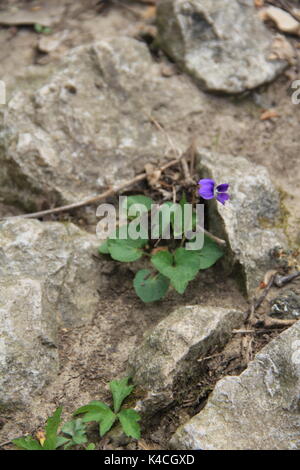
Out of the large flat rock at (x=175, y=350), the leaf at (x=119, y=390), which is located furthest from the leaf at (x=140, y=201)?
the leaf at (x=119, y=390)

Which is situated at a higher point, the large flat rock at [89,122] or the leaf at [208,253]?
the large flat rock at [89,122]

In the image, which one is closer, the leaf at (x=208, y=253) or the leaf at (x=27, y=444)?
the leaf at (x=27, y=444)

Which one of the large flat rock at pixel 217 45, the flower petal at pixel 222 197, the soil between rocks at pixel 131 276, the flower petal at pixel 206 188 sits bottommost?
the soil between rocks at pixel 131 276

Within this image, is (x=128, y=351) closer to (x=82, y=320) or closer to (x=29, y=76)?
(x=82, y=320)

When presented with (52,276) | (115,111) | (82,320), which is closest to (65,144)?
(115,111)

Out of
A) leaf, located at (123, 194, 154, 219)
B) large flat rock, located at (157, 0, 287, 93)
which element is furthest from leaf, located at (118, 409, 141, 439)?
large flat rock, located at (157, 0, 287, 93)

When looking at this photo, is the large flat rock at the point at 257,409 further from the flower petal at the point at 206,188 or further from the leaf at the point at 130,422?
the flower petal at the point at 206,188

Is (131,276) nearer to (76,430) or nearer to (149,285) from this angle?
(149,285)
